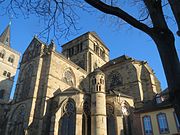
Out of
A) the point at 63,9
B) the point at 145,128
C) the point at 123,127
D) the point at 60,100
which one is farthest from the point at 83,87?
the point at 63,9

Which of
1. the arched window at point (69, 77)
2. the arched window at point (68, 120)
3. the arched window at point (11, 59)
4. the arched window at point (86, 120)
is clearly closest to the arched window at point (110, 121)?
the arched window at point (86, 120)

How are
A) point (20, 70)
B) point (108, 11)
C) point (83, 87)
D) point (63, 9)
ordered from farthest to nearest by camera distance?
point (83, 87)
point (20, 70)
point (63, 9)
point (108, 11)

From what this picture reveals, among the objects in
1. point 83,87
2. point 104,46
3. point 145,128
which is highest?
point 104,46

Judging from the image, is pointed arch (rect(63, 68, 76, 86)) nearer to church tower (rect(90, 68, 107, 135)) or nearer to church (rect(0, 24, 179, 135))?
church (rect(0, 24, 179, 135))

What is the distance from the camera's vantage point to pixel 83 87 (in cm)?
2942

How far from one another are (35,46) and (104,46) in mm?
18858

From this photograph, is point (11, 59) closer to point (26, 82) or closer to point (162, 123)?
point (26, 82)

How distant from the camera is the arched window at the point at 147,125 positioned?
56.9ft

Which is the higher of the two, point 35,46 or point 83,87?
point 35,46

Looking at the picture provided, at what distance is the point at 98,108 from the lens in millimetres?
19312

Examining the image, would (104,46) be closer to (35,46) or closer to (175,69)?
(35,46)

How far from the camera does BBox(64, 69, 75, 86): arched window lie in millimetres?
26809

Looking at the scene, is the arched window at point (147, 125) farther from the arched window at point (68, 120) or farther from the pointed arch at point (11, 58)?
the pointed arch at point (11, 58)

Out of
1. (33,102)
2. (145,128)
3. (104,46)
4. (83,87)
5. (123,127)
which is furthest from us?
(104,46)
